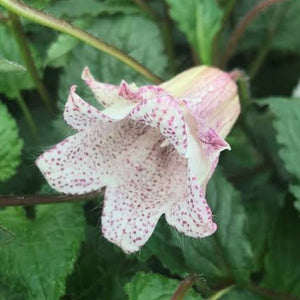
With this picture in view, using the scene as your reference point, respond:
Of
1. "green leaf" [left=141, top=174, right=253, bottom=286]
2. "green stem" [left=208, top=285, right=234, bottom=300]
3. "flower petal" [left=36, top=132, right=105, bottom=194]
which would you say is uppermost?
"flower petal" [left=36, top=132, right=105, bottom=194]

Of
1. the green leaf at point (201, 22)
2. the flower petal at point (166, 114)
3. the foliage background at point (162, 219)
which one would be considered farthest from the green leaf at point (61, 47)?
the flower petal at point (166, 114)

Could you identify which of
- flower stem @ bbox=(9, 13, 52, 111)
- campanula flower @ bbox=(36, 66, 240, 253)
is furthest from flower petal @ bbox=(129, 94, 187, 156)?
flower stem @ bbox=(9, 13, 52, 111)

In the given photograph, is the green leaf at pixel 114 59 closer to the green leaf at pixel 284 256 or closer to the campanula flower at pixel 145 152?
the campanula flower at pixel 145 152

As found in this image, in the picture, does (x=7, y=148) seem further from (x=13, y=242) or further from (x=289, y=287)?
(x=289, y=287)

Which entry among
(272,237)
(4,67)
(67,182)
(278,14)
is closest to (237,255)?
(272,237)

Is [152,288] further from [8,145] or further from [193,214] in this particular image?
[8,145]

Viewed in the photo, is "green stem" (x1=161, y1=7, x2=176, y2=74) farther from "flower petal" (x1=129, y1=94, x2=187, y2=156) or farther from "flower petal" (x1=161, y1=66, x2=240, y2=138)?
"flower petal" (x1=129, y1=94, x2=187, y2=156)
